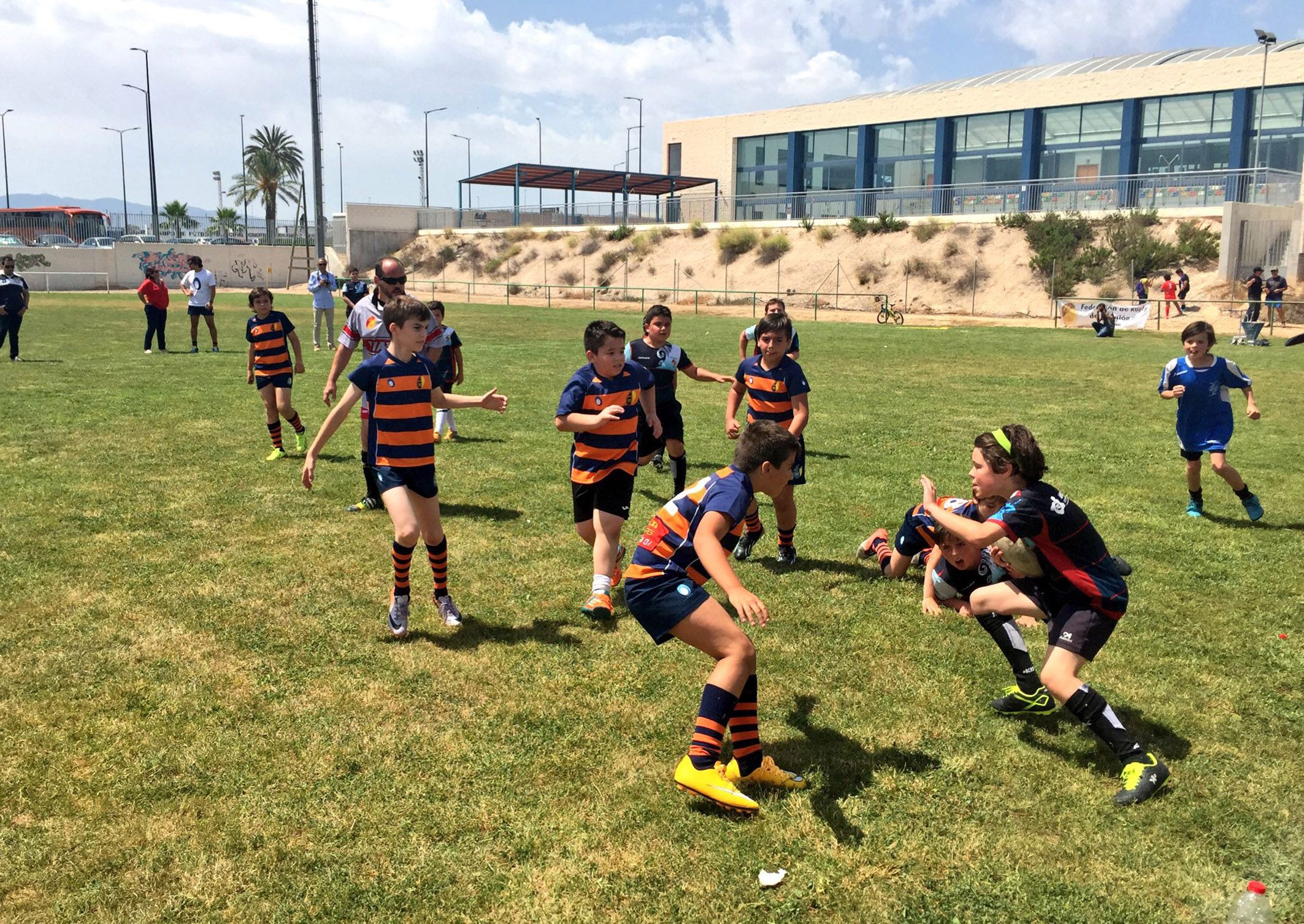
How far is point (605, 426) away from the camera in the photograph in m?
6.43

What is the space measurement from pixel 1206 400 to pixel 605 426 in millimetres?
6066

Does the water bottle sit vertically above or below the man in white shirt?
below

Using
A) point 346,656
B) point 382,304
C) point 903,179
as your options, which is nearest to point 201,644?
point 346,656

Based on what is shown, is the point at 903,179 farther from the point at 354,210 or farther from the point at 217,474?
the point at 217,474

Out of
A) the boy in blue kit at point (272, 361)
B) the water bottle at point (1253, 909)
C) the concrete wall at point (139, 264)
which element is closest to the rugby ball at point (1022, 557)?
the water bottle at point (1253, 909)

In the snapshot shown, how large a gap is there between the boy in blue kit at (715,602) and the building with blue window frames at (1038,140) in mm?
46293

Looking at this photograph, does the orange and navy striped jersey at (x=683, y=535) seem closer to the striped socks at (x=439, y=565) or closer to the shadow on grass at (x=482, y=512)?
the striped socks at (x=439, y=565)

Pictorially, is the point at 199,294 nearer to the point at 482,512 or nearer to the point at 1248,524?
the point at 482,512

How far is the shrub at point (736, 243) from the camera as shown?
56438 millimetres

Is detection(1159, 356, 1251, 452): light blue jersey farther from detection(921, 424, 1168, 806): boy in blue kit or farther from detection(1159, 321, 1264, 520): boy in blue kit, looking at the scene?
detection(921, 424, 1168, 806): boy in blue kit

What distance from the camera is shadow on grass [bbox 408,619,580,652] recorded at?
20.2ft

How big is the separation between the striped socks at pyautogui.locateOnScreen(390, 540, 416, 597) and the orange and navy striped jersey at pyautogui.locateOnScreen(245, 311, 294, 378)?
637 cm

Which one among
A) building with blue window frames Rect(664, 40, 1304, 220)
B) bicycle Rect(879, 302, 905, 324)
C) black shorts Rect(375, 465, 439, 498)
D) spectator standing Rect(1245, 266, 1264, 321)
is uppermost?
building with blue window frames Rect(664, 40, 1304, 220)

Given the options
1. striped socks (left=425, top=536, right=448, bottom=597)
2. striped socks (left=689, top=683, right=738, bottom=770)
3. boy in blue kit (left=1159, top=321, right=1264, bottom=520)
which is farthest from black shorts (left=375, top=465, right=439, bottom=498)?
boy in blue kit (left=1159, top=321, right=1264, bottom=520)
